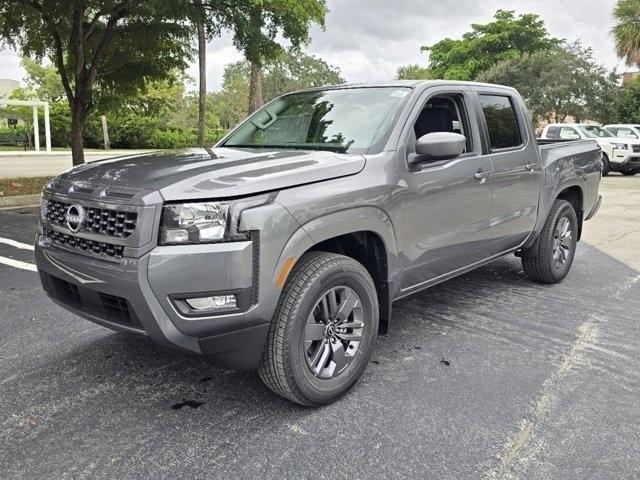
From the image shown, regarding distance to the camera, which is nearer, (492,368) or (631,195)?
(492,368)

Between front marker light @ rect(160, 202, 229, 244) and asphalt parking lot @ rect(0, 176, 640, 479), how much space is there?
2.12 ft

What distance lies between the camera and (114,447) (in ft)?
8.65

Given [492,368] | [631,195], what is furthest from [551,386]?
[631,195]

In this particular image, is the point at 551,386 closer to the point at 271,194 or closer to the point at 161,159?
the point at 271,194

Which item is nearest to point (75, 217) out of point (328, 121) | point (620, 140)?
point (328, 121)

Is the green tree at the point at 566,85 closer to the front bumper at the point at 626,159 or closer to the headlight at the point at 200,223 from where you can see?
the front bumper at the point at 626,159

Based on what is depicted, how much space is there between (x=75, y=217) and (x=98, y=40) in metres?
11.5

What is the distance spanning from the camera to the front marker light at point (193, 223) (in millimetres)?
2564

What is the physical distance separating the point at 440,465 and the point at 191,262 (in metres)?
1.44

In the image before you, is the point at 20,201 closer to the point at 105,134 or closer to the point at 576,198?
the point at 576,198

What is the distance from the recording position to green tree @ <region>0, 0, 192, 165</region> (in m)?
11.3

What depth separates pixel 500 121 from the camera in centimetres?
464

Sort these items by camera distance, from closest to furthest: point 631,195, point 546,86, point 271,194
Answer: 1. point 271,194
2. point 631,195
3. point 546,86

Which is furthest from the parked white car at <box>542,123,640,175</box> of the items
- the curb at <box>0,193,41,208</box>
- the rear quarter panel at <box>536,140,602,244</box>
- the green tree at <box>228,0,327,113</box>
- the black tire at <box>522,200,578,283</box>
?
the curb at <box>0,193,41,208</box>
